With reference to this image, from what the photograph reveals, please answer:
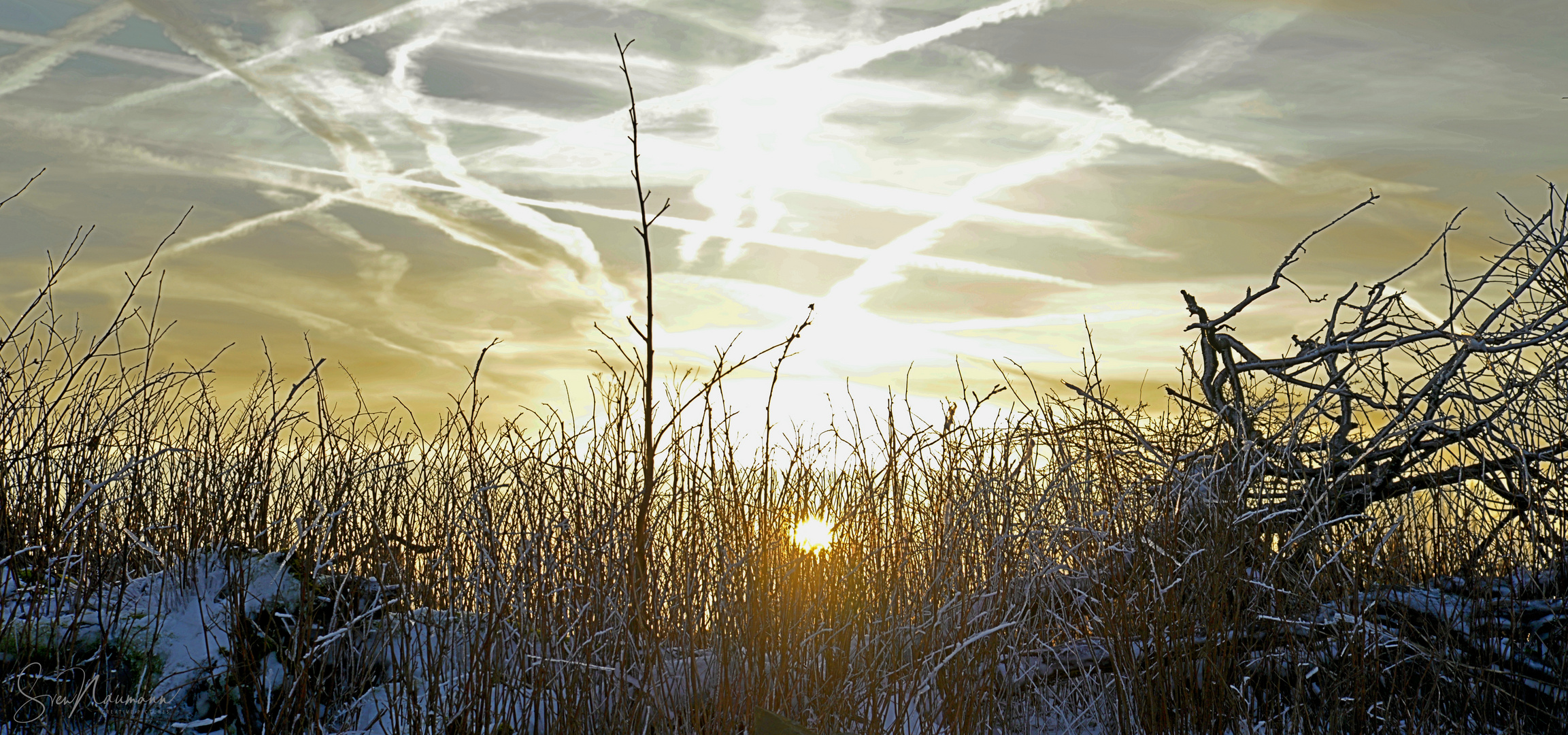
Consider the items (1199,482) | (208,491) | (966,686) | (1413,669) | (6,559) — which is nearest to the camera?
(6,559)

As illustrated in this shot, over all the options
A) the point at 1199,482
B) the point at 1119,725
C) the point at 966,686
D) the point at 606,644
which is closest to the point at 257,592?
the point at 606,644

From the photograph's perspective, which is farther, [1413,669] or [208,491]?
[208,491]

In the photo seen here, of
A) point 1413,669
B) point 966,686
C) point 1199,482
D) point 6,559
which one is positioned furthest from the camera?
point 1199,482

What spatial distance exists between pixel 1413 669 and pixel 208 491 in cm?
625

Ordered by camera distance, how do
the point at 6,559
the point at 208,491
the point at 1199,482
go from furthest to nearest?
the point at 208,491 → the point at 1199,482 → the point at 6,559

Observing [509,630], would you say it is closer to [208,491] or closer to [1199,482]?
[208,491]

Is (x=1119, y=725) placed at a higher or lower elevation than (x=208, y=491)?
lower

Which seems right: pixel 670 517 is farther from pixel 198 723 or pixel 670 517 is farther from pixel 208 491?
pixel 208 491

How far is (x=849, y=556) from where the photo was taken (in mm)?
4641

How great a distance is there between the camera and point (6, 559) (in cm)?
381

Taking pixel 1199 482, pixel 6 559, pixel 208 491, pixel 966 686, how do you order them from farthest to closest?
pixel 208 491
pixel 1199 482
pixel 966 686
pixel 6 559

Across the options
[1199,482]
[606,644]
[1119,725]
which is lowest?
[1119,725]

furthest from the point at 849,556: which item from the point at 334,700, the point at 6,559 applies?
the point at 6,559

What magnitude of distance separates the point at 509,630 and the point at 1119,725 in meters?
2.53
